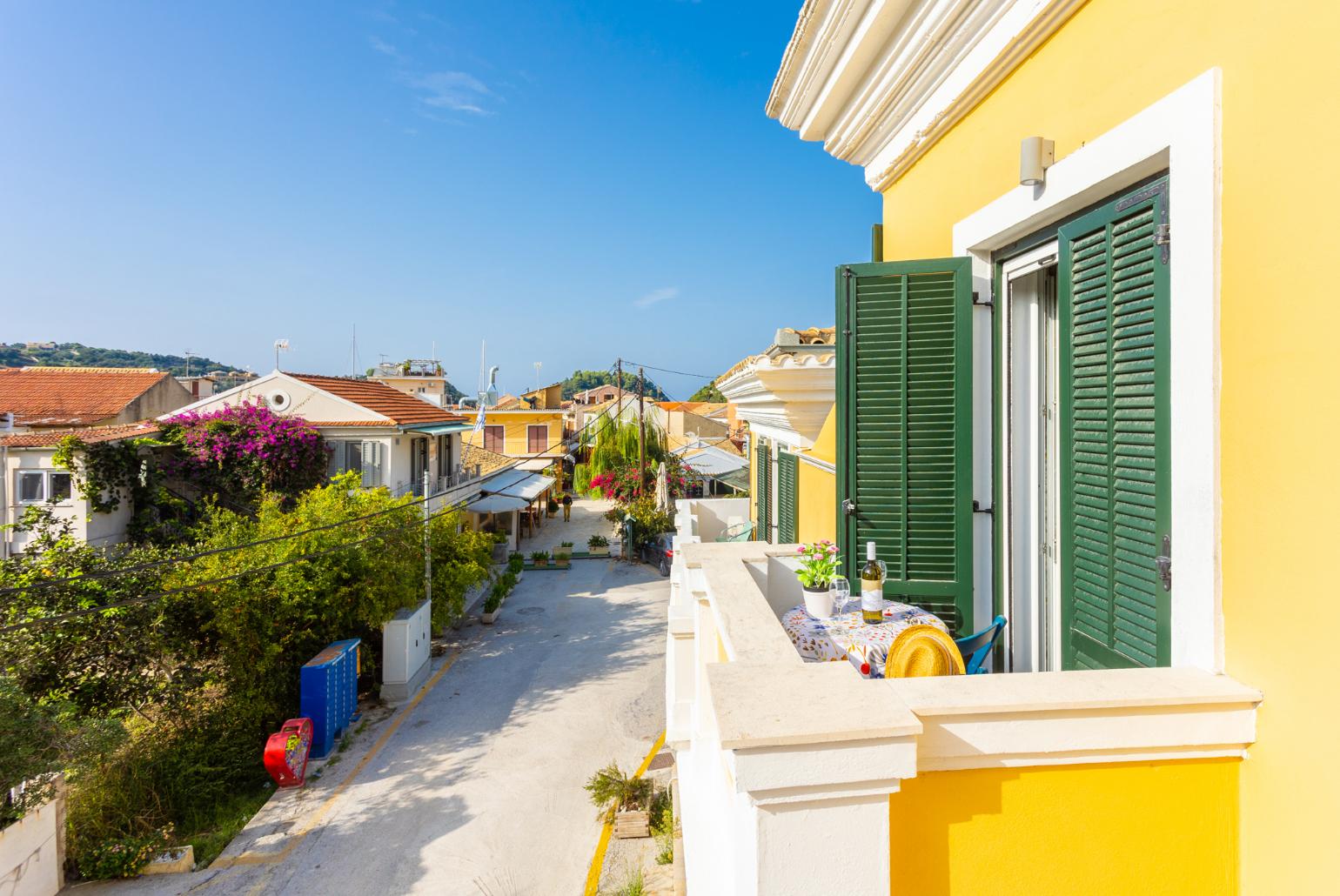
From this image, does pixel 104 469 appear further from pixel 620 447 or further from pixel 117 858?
pixel 620 447

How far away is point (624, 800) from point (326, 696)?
5.54m

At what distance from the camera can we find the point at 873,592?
11.4ft

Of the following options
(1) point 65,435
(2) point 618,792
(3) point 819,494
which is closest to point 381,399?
(1) point 65,435

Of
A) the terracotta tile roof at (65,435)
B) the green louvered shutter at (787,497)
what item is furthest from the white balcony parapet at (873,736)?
the terracotta tile roof at (65,435)

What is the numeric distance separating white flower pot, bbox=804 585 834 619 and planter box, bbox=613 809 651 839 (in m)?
6.27

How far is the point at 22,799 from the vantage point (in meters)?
7.13

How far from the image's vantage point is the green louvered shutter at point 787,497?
326 inches

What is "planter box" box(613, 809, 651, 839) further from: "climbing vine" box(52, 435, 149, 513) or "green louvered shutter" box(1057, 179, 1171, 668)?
"climbing vine" box(52, 435, 149, 513)

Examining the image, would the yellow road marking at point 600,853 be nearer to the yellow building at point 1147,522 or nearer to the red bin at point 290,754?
the red bin at point 290,754

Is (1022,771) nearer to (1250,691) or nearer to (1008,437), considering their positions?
(1250,691)

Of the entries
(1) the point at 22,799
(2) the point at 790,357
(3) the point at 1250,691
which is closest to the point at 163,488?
(1) the point at 22,799

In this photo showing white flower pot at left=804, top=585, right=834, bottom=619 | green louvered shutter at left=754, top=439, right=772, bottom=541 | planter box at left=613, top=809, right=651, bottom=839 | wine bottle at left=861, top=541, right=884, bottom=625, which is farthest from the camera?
green louvered shutter at left=754, top=439, right=772, bottom=541

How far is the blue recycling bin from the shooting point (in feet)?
36.8

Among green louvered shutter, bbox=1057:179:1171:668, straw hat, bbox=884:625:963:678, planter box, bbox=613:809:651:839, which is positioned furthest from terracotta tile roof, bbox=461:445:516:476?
green louvered shutter, bbox=1057:179:1171:668
